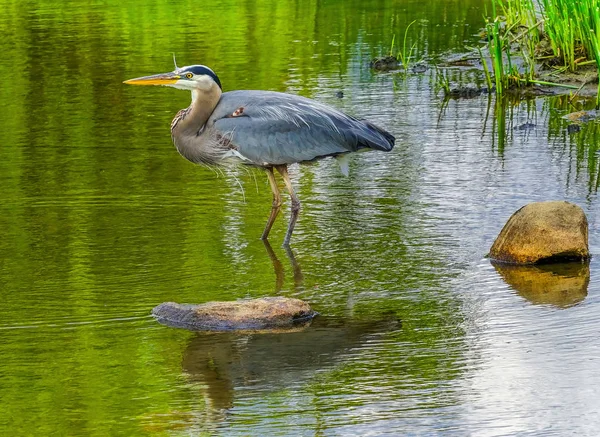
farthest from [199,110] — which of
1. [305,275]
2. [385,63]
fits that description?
[385,63]

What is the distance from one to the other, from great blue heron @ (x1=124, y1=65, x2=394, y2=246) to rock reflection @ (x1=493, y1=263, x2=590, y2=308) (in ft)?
4.77

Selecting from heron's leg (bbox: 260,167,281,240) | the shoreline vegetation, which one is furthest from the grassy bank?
heron's leg (bbox: 260,167,281,240)

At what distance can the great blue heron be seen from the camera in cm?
836

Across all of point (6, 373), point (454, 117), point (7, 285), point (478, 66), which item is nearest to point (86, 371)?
point (6, 373)

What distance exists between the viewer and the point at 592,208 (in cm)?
877

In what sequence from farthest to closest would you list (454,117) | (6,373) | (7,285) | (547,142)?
(454,117) → (547,142) → (7,285) → (6,373)

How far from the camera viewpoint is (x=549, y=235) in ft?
24.7

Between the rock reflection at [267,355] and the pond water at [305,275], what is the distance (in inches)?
0.6

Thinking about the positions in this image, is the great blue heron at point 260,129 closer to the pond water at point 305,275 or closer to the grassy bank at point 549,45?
the pond water at point 305,275

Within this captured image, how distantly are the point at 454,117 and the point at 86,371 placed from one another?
7.32 m

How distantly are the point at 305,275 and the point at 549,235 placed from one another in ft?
4.93

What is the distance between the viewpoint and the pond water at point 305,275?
5449 mm

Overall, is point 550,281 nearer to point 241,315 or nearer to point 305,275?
point 305,275

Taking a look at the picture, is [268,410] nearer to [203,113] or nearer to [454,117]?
[203,113]
